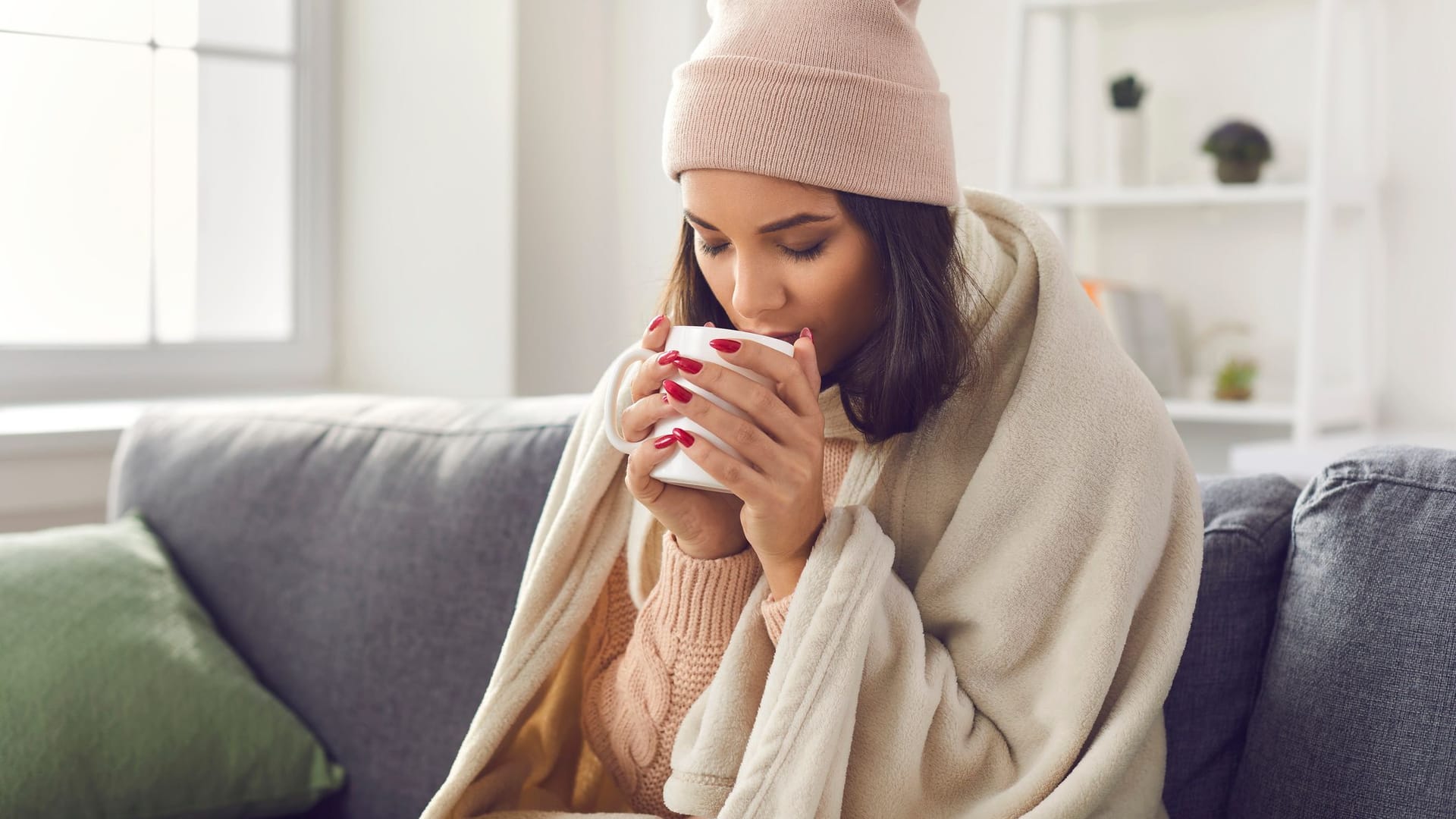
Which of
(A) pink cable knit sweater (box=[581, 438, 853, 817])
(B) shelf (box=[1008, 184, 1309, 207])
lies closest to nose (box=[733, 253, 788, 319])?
(A) pink cable knit sweater (box=[581, 438, 853, 817])

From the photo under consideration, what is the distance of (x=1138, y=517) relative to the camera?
99cm

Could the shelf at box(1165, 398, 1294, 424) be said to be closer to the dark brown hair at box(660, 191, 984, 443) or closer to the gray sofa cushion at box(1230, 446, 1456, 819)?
the gray sofa cushion at box(1230, 446, 1456, 819)

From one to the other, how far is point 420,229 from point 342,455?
104 cm

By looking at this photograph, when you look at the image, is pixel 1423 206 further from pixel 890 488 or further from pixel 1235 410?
pixel 890 488

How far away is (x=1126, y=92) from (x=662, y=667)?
75.9 inches

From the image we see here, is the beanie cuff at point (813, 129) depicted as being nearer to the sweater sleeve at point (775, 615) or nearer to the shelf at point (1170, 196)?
the sweater sleeve at point (775, 615)

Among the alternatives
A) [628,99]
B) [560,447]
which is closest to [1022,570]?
[560,447]

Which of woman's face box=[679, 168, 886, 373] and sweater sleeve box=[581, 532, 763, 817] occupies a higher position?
woman's face box=[679, 168, 886, 373]

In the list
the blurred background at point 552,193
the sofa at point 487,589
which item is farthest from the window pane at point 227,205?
the sofa at point 487,589

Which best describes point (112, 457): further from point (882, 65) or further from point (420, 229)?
point (882, 65)

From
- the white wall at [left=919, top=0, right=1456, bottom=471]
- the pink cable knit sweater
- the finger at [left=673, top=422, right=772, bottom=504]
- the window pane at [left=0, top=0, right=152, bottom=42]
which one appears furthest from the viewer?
the white wall at [left=919, top=0, right=1456, bottom=471]

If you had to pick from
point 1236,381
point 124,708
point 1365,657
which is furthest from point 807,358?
point 1236,381

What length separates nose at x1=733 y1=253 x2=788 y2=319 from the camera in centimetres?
99

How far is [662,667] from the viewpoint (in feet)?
3.76
